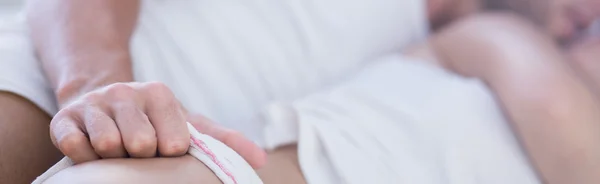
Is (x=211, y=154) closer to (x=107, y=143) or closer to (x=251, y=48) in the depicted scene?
(x=107, y=143)

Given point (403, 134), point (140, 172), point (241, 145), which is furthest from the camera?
point (403, 134)

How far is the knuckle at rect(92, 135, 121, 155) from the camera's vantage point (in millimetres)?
506

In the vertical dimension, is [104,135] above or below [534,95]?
above

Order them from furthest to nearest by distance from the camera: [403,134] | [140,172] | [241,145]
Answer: [403,134]
[241,145]
[140,172]

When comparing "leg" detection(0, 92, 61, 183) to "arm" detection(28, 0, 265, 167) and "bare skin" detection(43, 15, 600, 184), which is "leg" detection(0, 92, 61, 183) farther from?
"bare skin" detection(43, 15, 600, 184)

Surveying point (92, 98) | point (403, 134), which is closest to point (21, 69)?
point (92, 98)

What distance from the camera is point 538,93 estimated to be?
2.76 feet

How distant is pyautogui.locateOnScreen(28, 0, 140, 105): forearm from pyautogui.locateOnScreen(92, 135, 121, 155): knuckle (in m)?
0.16

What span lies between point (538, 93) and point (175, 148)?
490mm

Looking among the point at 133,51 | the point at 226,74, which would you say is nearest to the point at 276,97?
the point at 226,74

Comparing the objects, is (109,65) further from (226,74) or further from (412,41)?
(412,41)

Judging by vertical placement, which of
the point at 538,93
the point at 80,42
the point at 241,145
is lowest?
the point at 538,93

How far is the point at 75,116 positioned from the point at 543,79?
569mm

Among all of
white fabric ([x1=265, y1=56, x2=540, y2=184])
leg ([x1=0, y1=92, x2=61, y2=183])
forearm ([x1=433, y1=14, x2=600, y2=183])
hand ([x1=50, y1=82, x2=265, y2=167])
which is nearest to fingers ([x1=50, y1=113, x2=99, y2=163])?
hand ([x1=50, y1=82, x2=265, y2=167])
